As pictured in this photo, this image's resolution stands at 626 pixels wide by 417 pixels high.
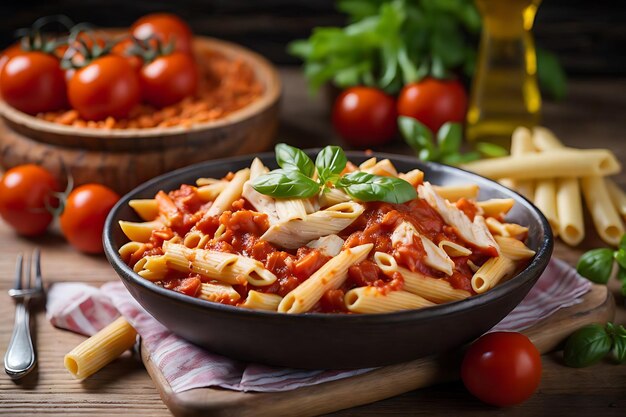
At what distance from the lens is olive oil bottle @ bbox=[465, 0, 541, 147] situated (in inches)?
161

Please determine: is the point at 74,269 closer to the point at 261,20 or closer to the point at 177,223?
the point at 177,223

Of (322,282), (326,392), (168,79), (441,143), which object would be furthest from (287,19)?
(326,392)

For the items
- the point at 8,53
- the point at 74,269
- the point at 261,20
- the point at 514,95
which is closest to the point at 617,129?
the point at 514,95

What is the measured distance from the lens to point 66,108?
392 centimetres

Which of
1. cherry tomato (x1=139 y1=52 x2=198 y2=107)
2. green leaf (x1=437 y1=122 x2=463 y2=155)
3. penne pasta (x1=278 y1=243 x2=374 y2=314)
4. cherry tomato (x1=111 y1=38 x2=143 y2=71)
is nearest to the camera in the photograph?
penne pasta (x1=278 y1=243 x2=374 y2=314)

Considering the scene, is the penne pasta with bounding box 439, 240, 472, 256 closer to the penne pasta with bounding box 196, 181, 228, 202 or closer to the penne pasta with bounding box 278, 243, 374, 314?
the penne pasta with bounding box 278, 243, 374, 314

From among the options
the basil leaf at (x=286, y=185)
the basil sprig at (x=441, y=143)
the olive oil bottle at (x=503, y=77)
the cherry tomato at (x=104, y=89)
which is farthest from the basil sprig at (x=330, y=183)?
the olive oil bottle at (x=503, y=77)

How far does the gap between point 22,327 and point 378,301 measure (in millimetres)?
1210

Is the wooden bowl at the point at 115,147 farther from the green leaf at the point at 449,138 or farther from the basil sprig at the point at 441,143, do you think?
the green leaf at the point at 449,138

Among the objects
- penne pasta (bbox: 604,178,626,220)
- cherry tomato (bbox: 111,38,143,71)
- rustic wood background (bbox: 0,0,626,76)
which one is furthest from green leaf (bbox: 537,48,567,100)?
cherry tomato (bbox: 111,38,143,71)

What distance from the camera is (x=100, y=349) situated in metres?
2.44

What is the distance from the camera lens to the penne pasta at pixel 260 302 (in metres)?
2.16

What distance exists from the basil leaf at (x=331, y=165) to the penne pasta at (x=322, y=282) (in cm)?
32

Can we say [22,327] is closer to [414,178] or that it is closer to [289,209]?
[289,209]
